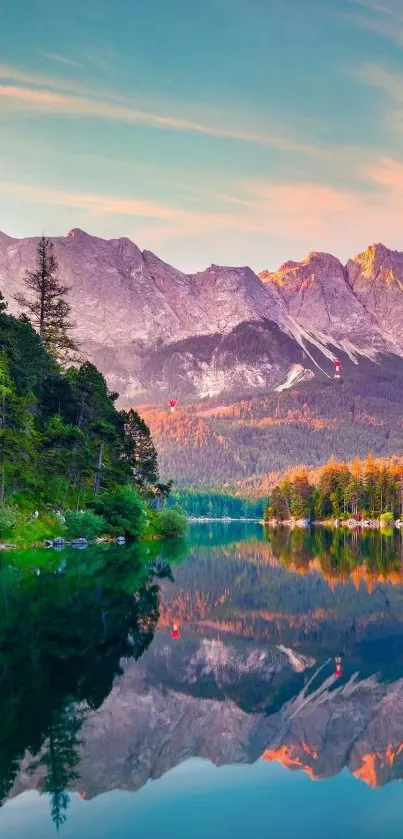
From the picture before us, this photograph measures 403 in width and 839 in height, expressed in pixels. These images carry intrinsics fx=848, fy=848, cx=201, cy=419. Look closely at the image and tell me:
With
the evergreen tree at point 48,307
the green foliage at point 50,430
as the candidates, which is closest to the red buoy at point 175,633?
the green foliage at point 50,430

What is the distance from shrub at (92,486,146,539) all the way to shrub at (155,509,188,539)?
54.9 ft

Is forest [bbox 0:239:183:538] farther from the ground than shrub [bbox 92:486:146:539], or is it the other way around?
forest [bbox 0:239:183:538]

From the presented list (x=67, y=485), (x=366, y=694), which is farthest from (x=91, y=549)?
(x=366, y=694)

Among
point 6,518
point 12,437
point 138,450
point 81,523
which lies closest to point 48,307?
point 138,450

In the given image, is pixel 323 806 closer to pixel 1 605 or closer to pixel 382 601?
pixel 1 605

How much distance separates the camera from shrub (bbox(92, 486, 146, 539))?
304 feet

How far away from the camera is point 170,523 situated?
4528 inches

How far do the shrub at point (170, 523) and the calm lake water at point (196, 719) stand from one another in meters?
74.9

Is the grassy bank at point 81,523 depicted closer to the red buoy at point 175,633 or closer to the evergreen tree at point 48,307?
the evergreen tree at point 48,307

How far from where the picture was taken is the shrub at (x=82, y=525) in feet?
277

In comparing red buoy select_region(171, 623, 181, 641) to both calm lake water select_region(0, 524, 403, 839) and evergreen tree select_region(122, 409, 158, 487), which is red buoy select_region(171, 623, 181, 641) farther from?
evergreen tree select_region(122, 409, 158, 487)

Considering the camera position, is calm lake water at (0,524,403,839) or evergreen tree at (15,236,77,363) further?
evergreen tree at (15,236,77,363)

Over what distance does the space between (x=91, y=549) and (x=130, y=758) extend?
63324 millimetres

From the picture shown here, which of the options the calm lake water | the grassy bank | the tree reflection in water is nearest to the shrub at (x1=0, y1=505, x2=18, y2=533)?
the grassy bank
